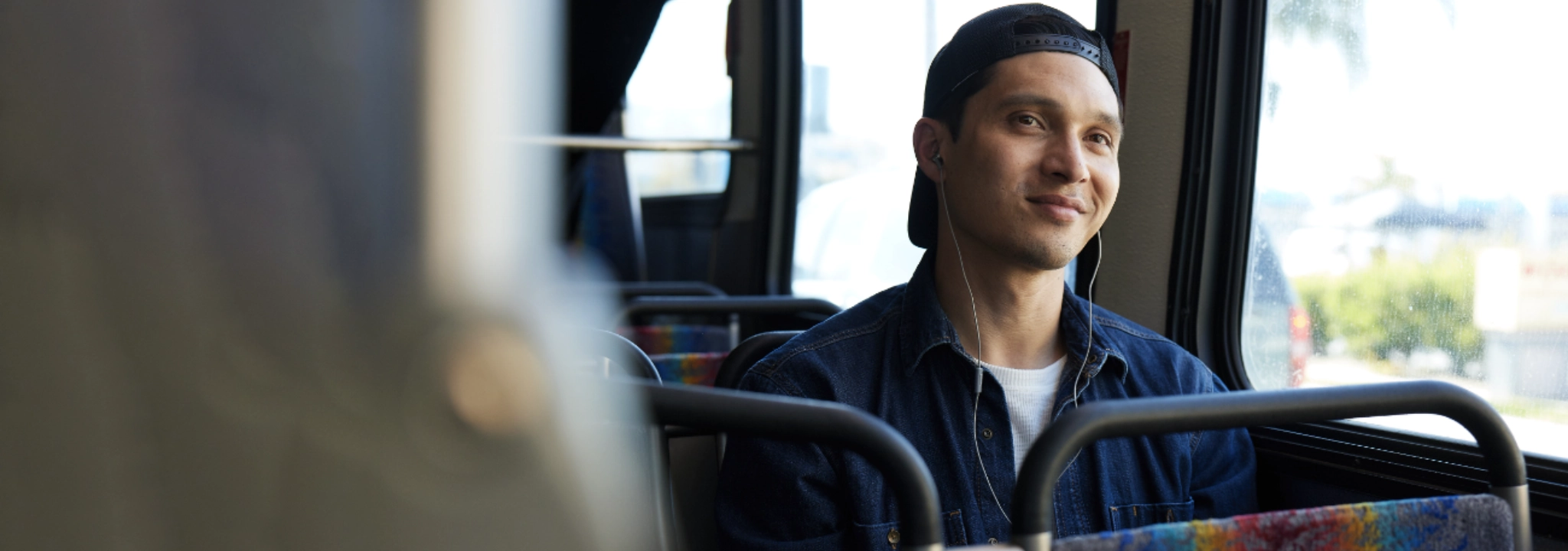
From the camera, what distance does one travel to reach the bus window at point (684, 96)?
446 centimetres

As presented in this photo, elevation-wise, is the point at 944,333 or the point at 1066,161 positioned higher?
the point at 1066,161

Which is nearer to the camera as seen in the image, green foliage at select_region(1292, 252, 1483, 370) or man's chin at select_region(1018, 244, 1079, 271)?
man's chin at select_region(1018, 244, 1079, 271)

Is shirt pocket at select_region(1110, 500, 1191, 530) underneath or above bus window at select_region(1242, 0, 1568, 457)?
underneath

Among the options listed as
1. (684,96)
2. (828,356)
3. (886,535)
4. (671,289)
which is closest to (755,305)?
(671,289)

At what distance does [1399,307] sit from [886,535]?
93 cm

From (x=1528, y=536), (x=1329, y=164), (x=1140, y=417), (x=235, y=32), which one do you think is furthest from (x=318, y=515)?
(x=1329, y=164)

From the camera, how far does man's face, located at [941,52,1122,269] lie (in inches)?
57.9

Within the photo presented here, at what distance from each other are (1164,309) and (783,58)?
2306 mm

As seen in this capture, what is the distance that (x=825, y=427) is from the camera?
74 cm

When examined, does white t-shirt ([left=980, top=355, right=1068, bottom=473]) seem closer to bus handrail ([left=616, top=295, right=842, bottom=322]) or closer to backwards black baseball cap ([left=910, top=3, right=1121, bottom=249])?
backwards black baseball cap ([left=910, top=3, right=1121, bottom=249])

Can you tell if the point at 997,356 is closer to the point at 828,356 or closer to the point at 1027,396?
the point at 1027,396

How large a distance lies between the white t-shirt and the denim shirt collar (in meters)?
0.04

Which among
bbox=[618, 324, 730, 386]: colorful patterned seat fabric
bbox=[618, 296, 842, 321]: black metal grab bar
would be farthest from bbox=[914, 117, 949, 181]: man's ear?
bbox=[618, 296, 842, 321]: black metal grab bar

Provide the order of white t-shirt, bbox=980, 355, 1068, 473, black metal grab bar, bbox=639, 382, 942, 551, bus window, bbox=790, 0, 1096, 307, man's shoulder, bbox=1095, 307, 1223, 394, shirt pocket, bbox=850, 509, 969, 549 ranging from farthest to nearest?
1. bus window, bbox=790, 0, 1096, 307
2. man's shoulder, bbox=1095, 307, 1223, 394
3. white t-shirt, bbox=980, 355, 1068, 473
4. shirt pocket, bbox=850, 509, 969, 549
5. black metal grab bar, bbox=639, 382, 942, 551
